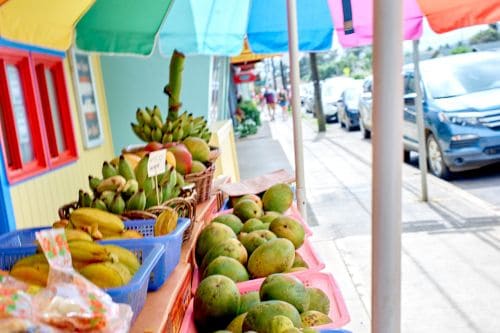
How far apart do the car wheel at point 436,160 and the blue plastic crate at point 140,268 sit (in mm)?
7069

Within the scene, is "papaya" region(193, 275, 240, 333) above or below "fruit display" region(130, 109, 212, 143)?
below

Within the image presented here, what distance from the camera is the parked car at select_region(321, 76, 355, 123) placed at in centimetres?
2050

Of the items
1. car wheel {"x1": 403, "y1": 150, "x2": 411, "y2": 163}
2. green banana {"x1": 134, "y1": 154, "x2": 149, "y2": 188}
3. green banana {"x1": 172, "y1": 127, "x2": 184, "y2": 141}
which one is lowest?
car wheel {"x1": 403, "y1": 150, "x2": 411, "y2": 163}

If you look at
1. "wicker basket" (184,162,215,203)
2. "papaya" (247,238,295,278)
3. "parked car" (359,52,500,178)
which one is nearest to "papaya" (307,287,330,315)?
"papaya" (247,238,295,278)

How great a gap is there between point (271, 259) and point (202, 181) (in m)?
0.98

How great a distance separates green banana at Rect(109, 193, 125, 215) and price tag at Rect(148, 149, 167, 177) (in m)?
0.21

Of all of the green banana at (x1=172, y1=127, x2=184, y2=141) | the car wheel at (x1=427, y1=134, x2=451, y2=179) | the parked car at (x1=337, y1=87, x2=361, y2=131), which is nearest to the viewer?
the green banana at (x1=172, y1=127, x2=184, y2=141)

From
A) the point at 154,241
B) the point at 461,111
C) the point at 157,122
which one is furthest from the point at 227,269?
the point at 461,111

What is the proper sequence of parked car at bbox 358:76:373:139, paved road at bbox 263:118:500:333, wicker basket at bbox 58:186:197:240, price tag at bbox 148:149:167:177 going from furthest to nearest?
parked car at bbox 358:76:373:139 < paved road at bbox 263:118:500:333 < price tag at bbox 148:149:167:177 < wicker basket at bbox 58:186:197:240

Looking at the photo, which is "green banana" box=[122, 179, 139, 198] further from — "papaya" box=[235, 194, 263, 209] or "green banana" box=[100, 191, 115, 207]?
"papaya" box=[235, 194, 263, 209]

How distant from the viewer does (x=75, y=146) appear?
16.6 feet

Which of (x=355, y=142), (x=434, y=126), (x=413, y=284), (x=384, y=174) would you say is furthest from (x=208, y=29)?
(x=355, y=142)

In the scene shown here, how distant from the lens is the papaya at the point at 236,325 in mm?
1630

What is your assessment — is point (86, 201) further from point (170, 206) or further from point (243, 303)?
point (243, 303)
